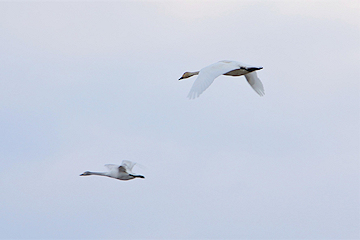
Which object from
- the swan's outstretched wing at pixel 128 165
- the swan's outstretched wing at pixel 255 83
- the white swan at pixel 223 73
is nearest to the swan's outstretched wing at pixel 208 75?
the white swan at pixel 223 73

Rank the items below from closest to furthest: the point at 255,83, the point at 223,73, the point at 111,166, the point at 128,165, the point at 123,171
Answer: the point at 223,73, the point at 123,171, the point at 128,165, the point at 111,166, the point at 255,83

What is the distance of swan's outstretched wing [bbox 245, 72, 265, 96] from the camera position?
29.5 m

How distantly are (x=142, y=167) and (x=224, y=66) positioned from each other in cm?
443

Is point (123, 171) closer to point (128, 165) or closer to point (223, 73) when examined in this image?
point (128, 165)

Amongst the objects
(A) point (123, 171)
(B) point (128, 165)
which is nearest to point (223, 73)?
(B) point (128, 165)

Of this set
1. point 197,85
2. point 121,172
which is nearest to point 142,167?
point 121,172

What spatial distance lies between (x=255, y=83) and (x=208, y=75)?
5.34 m

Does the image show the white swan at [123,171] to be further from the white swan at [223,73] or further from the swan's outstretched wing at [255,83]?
the swan's outstretched wing at [255,83]

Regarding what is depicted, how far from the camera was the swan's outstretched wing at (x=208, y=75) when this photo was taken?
23.5 meters

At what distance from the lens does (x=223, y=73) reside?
25047 mm

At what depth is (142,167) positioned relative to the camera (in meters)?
26.6

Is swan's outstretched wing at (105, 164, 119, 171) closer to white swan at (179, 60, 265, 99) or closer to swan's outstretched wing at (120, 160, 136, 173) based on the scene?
swan's outstretched wing at (120, 160, 136, 173)

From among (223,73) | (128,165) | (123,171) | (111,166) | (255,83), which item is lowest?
(123,171)

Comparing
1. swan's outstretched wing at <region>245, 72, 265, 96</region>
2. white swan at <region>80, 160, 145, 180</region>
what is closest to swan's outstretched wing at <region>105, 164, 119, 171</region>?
white swan at <region>80, 160, 145, 180</region>
